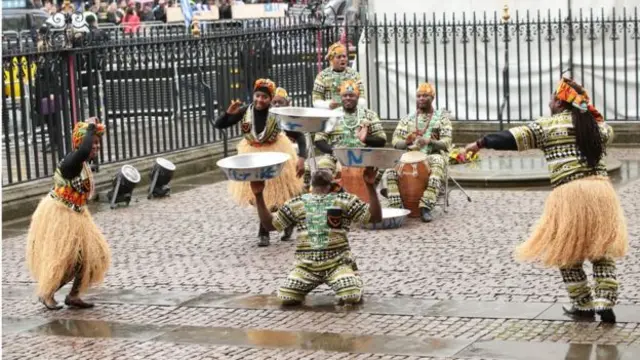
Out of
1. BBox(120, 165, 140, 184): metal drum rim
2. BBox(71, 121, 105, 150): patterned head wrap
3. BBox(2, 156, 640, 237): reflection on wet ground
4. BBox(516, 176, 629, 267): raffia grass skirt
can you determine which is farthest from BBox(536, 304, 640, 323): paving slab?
BBox(120, 165, 140, 184): metal drum rim

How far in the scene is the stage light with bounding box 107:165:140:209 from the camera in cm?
1554

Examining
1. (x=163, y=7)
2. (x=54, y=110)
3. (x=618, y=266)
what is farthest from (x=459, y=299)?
(x=163, y=7)

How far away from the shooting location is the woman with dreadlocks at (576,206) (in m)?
9.15

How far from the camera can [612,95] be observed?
19.6m

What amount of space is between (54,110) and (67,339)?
6.88 metres

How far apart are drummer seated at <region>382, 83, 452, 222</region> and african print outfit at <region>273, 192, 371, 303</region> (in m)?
3.65

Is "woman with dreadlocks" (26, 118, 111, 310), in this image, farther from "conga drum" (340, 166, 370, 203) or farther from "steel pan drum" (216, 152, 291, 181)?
"conga drum" (340, 166, 370, 203)

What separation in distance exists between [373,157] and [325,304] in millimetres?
1140

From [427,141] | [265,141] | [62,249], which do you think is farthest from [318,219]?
[427,141]

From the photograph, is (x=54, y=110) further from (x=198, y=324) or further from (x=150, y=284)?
(x=198, y=324)

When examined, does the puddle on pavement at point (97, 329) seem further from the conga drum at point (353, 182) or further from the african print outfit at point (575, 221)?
the conga drum at point (353, 182)

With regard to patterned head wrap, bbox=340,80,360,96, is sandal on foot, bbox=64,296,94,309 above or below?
below

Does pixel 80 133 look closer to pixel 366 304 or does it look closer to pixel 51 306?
pixel 51 306

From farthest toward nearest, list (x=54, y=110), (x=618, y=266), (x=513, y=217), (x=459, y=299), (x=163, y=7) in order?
(x=163, y=7), (x=54, y=110), (x=513, y=217), (x=618, y=266), (x=459, y=299)
